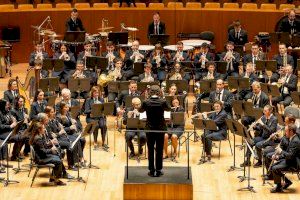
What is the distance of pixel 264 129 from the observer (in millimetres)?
14797

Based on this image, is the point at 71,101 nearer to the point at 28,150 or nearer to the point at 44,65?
the point at 28,150

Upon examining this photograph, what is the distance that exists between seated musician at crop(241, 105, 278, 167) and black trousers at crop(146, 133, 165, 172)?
1.93 metres

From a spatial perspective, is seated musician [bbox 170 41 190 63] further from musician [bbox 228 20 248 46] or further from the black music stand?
musician [bbox 228 20 248 46]

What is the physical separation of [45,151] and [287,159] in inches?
164

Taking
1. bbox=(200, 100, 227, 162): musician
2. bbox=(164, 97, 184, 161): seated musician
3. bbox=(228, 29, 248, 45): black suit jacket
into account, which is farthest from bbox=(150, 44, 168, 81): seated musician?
bbox=(200, 100, 227, 162): musician

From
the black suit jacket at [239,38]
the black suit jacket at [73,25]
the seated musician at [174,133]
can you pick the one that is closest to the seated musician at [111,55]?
the black suit jacket at [73,25]

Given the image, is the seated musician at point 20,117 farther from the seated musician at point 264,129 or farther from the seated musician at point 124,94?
the seated musician at point 264,129

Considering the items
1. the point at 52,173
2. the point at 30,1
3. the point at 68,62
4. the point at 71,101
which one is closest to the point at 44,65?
the point at 68,62

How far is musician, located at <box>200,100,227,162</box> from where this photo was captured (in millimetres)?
15527

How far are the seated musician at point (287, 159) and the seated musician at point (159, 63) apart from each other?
5764 millimetres

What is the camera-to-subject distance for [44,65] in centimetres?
1853

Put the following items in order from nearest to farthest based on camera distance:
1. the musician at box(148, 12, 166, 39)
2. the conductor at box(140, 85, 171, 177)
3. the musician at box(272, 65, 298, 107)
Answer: the conductor at box(140, 85, 171, 177) < the musician at box(272, 65, 298, 107) < the musician at box(148, 12, 166, 39)

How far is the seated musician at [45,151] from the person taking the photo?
13988 mm

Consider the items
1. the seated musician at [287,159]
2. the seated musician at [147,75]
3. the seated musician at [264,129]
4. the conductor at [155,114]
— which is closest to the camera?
the conductor at [155,114]
